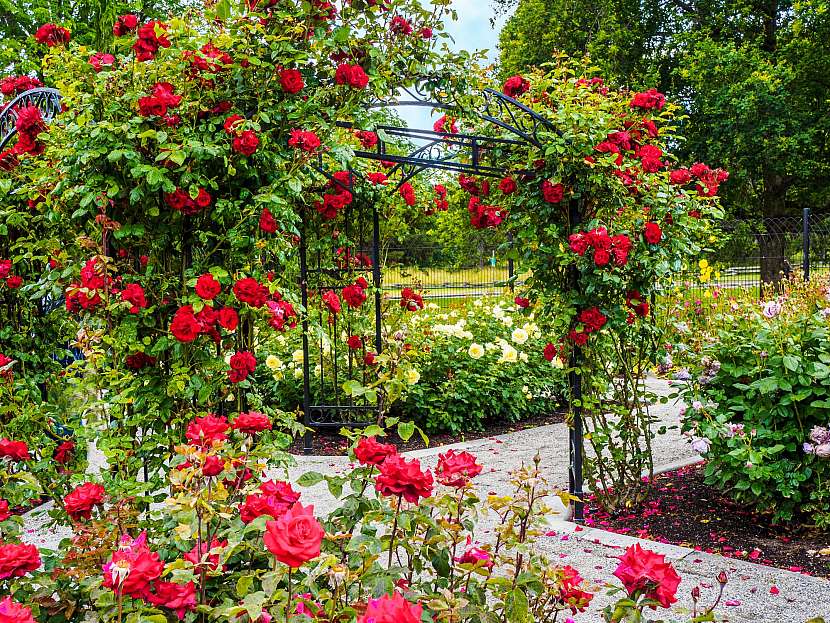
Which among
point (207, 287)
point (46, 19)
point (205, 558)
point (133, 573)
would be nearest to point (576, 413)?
point (207, 287)

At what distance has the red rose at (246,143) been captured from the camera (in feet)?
8.72

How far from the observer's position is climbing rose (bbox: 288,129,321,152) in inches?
114

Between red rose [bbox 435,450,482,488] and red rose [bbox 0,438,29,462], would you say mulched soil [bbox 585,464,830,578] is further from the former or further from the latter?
red rose [bbox 0,438,29,462]

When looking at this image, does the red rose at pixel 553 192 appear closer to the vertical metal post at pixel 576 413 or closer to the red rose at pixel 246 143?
the vertical metal post at pixel 576 413

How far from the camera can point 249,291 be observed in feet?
8.88

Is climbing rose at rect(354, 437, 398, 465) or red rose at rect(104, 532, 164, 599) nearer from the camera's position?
red rose at rect(104, 532, 164, 599)

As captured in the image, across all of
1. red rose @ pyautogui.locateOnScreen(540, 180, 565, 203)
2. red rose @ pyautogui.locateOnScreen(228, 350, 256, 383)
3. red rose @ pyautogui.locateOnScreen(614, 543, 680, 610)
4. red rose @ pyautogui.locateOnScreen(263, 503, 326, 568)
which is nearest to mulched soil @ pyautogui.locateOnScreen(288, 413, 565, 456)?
red rose @ pyautogui.locateOnScreen(540, 180, 565, 203)

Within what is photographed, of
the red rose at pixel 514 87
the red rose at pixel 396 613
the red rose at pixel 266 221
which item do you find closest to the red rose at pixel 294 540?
the red rose at pixel 396 613

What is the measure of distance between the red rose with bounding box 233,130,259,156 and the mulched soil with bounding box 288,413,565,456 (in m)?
3.69

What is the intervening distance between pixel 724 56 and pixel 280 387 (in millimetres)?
14154

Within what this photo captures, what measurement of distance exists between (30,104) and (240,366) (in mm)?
2150

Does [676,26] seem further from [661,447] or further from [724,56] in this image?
[661,447]

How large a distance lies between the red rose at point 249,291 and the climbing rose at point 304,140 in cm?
62

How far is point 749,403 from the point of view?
3889 millimetres
